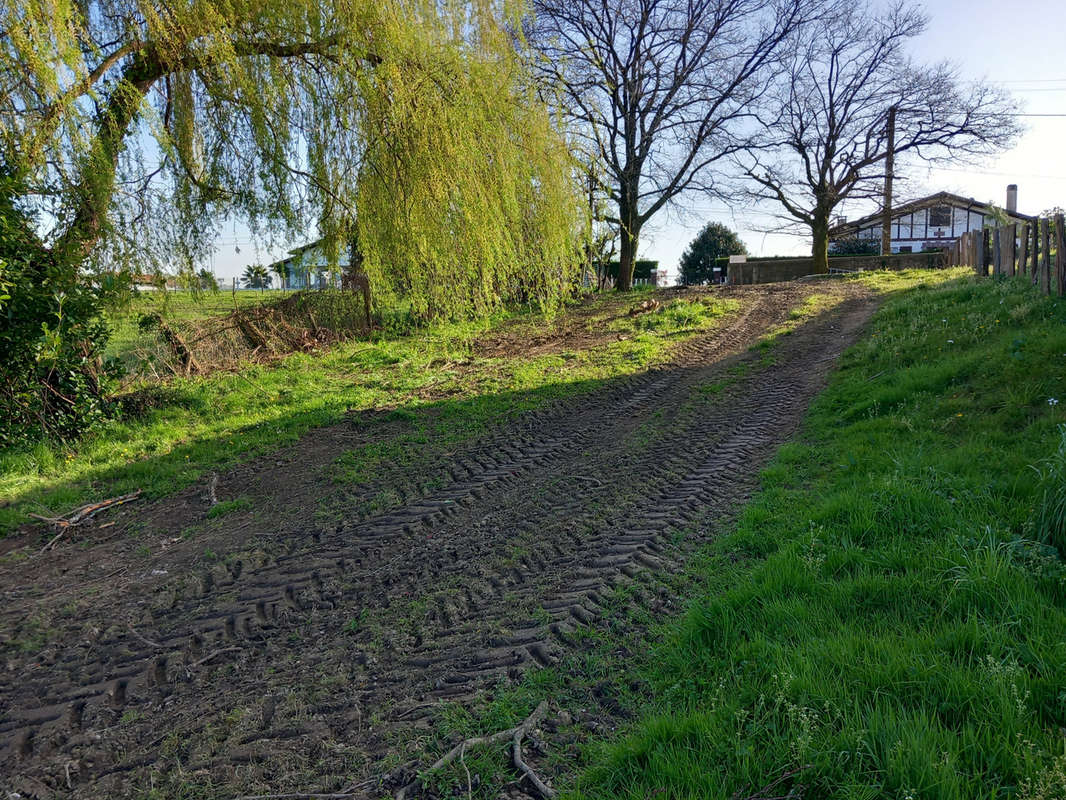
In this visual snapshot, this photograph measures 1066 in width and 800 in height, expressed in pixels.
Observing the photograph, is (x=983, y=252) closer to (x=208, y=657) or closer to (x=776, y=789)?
(x=776, y=789)

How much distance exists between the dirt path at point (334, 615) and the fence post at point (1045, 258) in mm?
5185

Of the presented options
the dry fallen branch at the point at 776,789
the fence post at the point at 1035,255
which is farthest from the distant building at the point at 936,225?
the dry fallen branch at the point at 776,789

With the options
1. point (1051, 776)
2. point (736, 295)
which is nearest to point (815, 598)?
point (1051, 776)

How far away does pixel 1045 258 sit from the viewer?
27.8ft

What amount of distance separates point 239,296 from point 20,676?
351 inches

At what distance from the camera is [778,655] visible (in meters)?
2.66

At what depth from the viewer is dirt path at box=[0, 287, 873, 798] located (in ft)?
8.70

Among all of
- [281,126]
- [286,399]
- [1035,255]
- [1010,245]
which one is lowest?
[286,399]

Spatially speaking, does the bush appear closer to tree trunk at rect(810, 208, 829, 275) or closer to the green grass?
the green grass

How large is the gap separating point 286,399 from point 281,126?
14.8ft

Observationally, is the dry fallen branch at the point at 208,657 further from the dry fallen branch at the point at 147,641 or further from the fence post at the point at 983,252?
the fence post at the point at 983,252

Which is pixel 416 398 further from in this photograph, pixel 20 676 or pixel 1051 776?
pixel 1051 776

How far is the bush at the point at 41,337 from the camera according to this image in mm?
6691

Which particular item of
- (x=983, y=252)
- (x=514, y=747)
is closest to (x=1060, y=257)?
(x=983, y=252)
